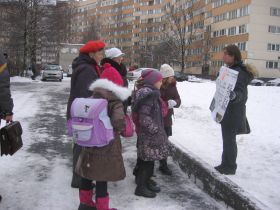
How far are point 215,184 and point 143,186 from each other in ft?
3.04

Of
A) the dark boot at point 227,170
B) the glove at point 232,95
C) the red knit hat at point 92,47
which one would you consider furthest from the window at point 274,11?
the red knit hat at point 92,47

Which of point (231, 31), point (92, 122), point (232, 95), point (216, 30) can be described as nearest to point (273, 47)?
point (231, 31)

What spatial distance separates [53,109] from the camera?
47.9ft

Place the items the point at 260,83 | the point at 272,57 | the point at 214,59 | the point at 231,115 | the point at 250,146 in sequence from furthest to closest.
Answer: the point at 214,59 → the point at 272,57 → the point at 260,83 → the point at 250,146 → the point at 231,115

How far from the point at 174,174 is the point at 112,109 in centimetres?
266

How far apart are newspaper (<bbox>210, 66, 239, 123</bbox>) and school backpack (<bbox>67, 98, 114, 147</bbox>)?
2.02 metres

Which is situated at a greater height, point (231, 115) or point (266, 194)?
point (231, 115)

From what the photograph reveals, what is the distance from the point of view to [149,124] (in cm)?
531

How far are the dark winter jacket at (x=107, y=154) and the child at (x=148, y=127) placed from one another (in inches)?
31.4

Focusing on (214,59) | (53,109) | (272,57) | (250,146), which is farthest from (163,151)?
(214,59)

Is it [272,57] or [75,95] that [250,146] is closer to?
[75,95]

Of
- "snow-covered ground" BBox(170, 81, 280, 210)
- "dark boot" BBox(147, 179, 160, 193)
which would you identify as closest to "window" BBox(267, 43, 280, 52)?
"snow-covered ground" BBox(170, 81, 280, 210)

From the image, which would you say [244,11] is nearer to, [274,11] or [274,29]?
[274,11]

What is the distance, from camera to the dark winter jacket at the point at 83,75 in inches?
200
